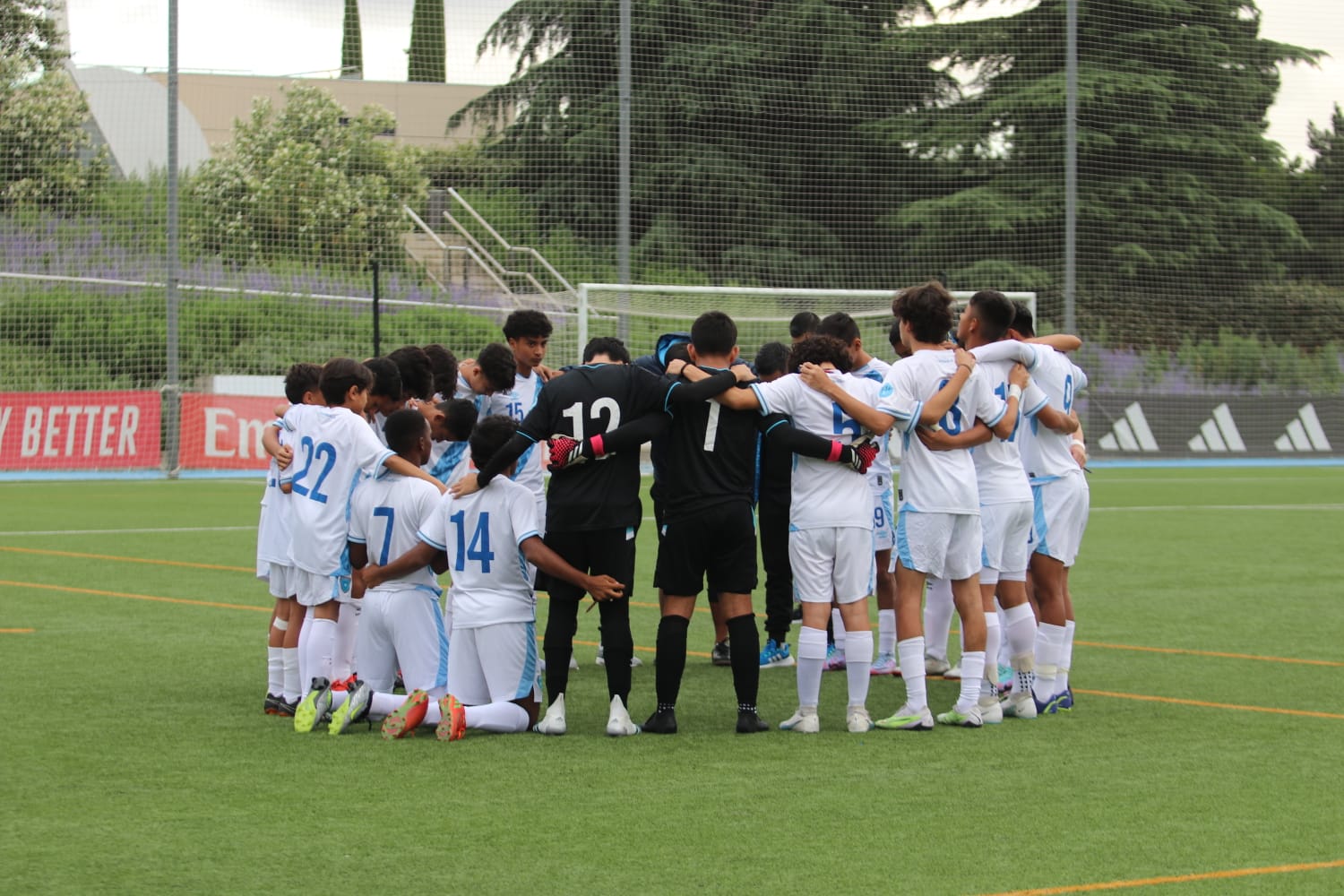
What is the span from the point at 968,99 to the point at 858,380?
28577 millimetres

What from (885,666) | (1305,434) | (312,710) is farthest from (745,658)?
(1305,434)

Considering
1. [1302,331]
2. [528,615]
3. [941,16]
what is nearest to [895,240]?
[941,16]

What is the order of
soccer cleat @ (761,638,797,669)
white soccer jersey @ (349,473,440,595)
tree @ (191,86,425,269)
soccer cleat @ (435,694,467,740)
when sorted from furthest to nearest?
1. tree @ (191,86,425,269)
2. soccer cleat @ (761,638,797,669)
3. white soccer jersey @ (349,473,440,595)
4. soccer cleat @ (435,694,467,740)

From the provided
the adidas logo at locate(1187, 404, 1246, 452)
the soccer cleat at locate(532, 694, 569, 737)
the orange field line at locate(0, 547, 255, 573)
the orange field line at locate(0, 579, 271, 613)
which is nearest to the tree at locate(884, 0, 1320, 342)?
the adidas logo at locate(1187, 404, 1246, 452)

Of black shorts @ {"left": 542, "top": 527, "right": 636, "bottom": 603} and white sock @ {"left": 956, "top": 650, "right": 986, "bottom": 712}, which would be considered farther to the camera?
white sock @ {"left": 956, "top": 650, "right": 986, "bottom": 712}

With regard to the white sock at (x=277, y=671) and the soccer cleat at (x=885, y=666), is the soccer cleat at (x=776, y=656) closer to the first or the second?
the soccer cleat at (x=885, y=666)

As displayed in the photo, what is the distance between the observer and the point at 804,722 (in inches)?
251

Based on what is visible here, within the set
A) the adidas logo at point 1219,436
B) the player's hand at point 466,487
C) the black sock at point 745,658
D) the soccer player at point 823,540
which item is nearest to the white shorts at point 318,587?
the player's hand at point 466,487

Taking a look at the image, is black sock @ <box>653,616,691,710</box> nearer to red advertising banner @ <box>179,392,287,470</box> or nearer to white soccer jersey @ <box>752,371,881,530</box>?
white soccer jersey @ <box>752,371,881,530</box>

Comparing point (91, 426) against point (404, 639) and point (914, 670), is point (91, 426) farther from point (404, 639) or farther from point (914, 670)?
point (914, 670)

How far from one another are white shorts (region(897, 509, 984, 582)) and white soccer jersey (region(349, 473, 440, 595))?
1.99m

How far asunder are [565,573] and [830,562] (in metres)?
1.08

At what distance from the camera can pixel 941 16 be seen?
115ft

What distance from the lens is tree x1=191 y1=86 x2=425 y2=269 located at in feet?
89.9
